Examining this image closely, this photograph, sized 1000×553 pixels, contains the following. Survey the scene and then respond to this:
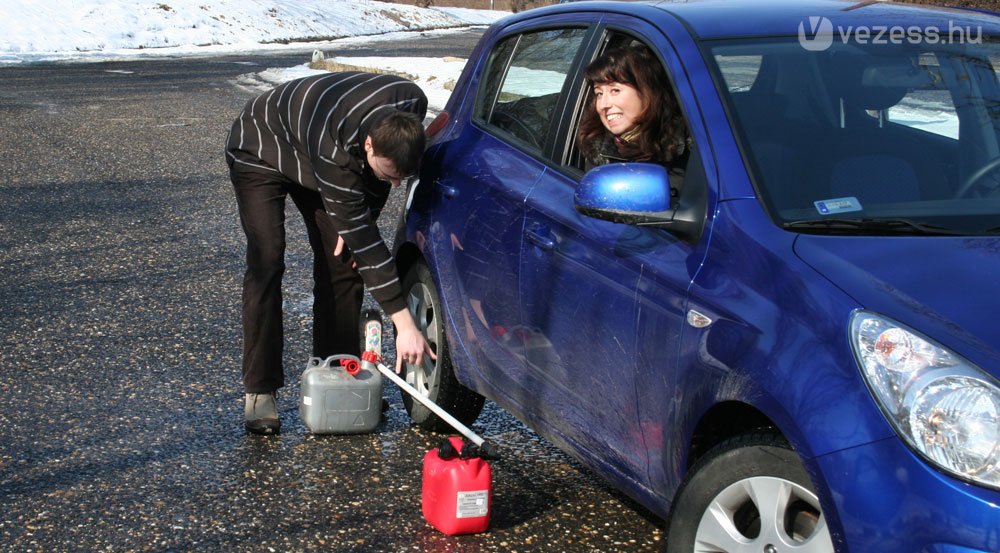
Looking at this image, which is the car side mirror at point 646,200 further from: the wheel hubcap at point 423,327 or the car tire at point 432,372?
the wheel hubcap at point 423,327

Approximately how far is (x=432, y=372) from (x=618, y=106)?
1.60m

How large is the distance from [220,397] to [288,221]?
4.36 meters

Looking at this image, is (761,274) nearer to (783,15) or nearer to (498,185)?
(783,15)

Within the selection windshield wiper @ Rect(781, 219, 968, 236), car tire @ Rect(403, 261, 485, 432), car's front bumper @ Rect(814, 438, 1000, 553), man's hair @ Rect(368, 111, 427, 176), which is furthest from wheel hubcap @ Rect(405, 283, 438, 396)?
car's front bumper @ Rect(814, 438, 1000, 553)

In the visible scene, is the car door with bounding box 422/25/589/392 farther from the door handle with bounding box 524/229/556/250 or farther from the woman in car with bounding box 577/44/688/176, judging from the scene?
the woman in car with bounding box 577/44/688/176

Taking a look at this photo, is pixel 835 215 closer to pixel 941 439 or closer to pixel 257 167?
pixel 941 439

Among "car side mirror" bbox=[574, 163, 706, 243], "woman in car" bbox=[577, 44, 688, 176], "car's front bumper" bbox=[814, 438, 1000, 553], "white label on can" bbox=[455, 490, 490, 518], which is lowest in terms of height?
"white label on can" bbox=[455, 490, 490, 518]

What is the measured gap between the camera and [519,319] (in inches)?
163

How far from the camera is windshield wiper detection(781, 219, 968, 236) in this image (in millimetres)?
3145

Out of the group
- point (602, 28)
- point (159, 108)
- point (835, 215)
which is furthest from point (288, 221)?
point (159, 108)

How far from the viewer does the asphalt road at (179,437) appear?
416 centimetres

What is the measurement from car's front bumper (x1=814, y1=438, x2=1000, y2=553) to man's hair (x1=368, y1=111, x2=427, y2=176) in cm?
212

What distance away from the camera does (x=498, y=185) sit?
439cm

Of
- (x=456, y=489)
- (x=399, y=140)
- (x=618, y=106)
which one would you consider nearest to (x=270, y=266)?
(x=399, y=140)
